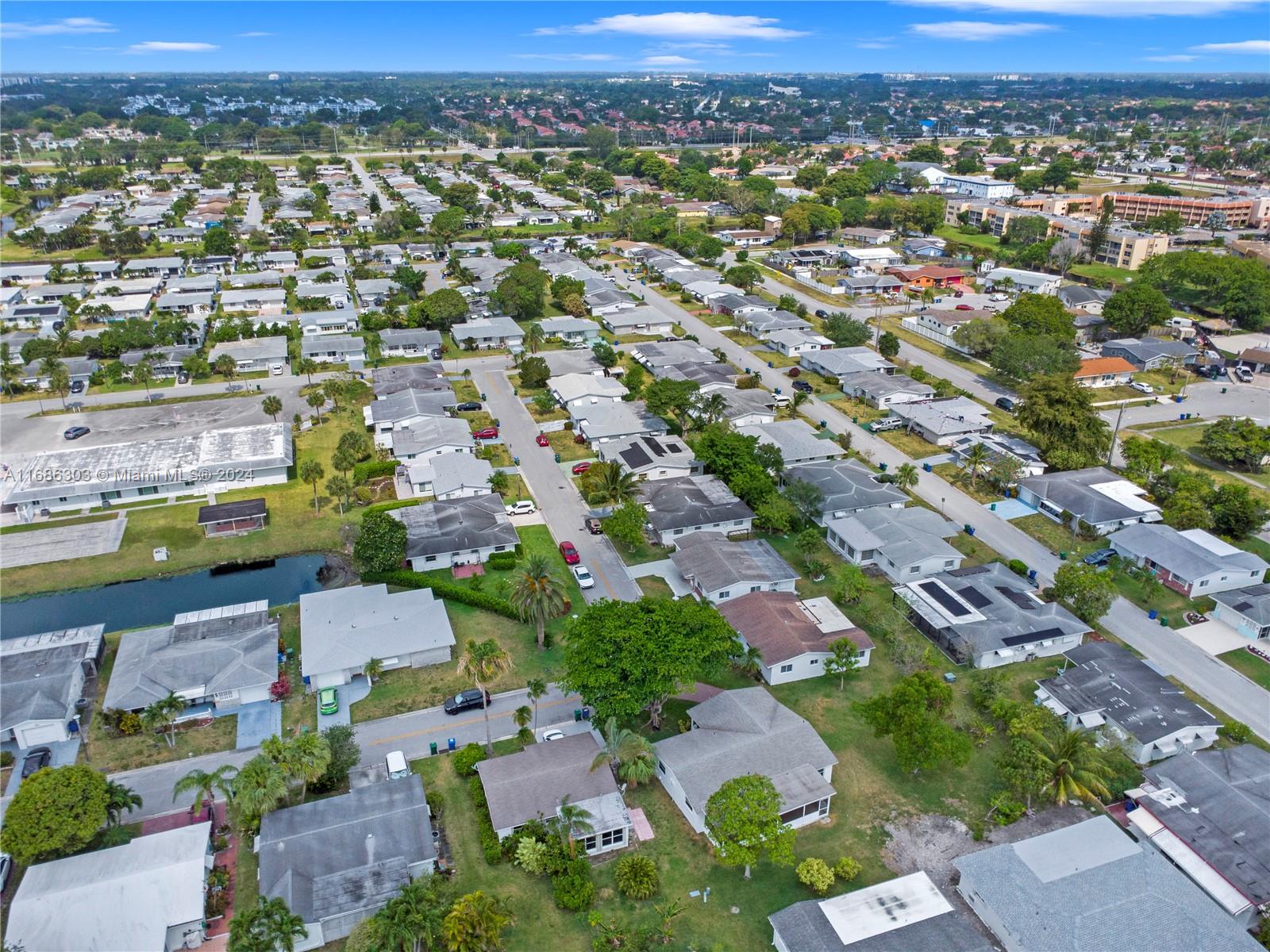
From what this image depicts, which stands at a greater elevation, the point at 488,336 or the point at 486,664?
the point at 488,336

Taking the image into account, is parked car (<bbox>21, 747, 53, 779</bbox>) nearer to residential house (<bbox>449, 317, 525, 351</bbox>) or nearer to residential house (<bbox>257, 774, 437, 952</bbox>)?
residential house (<bbox>257, 774, 437, 952</bbox>)

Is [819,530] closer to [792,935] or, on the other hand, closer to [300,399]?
[792,935]

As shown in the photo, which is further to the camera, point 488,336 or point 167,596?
point 488,336

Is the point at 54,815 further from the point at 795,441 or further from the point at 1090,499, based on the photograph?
the point at 1090,499

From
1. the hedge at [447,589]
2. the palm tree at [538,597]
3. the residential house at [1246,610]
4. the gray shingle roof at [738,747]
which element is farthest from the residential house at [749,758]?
the residential house at [1246,610]

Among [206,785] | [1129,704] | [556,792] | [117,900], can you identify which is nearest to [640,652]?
[556,792]

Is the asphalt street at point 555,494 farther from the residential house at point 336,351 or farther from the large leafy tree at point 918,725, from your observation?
the large leafy tree at point 918,725
